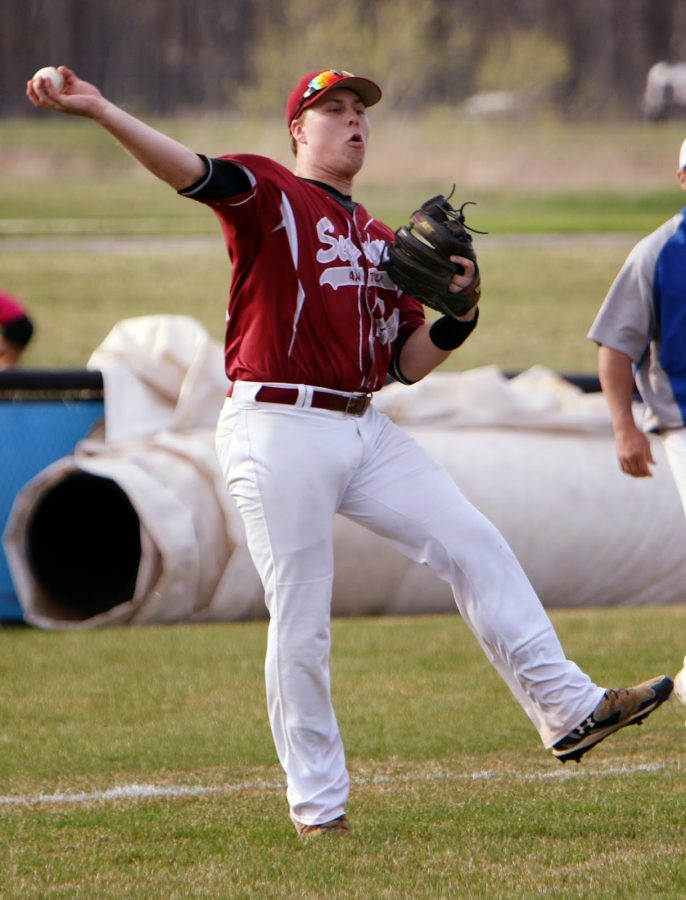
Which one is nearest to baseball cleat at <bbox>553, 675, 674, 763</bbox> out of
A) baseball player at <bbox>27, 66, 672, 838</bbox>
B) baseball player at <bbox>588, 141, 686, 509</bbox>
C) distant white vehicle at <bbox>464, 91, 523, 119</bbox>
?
baseball player at <bbox>27, 66, 672, 838</bbox>

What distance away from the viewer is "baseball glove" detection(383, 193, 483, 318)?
470 cm

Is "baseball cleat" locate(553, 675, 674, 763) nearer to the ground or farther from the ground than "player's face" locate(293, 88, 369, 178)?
nearer to the ground

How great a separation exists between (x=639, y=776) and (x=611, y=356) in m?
1.47

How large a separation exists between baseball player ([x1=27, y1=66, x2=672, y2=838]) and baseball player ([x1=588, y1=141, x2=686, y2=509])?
1.00 metres

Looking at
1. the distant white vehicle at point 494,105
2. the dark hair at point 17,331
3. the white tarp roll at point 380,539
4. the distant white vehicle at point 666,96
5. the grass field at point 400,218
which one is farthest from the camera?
the distant white vehicle at point 494,105

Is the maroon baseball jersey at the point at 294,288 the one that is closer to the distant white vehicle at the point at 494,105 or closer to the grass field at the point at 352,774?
the grass field at the point at 352,774

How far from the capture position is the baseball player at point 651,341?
549 cm

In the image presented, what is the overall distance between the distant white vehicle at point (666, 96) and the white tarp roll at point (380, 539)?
4272cm

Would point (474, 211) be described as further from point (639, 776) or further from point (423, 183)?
point (639, 776)

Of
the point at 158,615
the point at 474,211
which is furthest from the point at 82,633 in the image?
the point at 474,211

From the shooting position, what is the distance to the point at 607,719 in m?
4.61

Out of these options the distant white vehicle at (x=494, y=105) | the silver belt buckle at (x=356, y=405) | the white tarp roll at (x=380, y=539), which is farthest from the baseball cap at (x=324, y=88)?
the distant white vehicle at (x=494, y=105)

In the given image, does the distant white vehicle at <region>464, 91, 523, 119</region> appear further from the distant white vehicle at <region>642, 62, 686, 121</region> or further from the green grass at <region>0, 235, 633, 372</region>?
the green grass at <region>0, 235, 633, 372</region>

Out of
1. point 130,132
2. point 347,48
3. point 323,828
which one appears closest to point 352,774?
point 323,828
